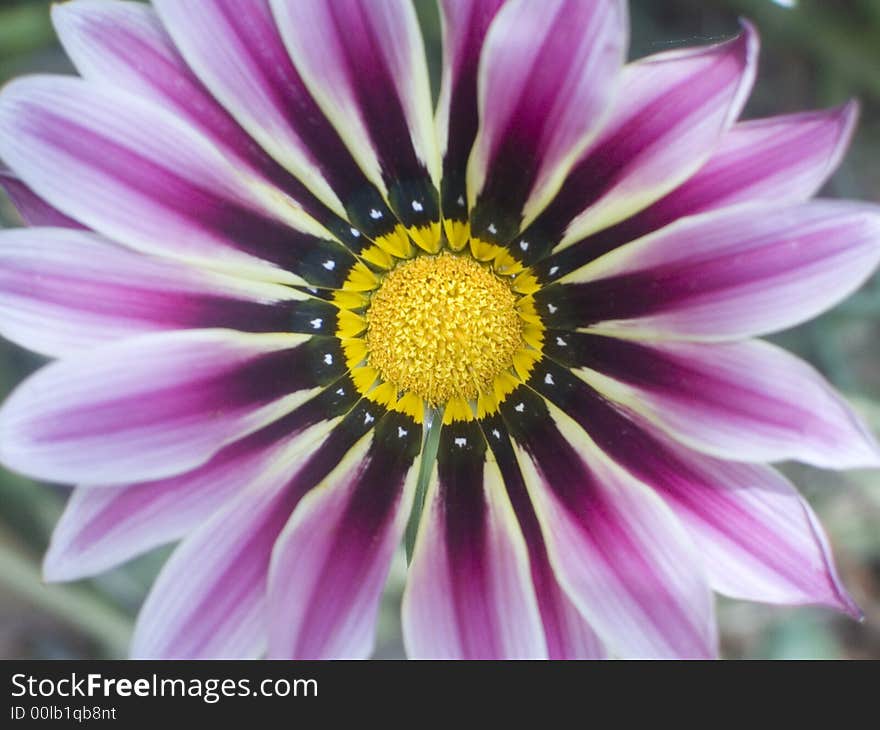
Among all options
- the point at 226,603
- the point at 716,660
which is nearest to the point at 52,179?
the point at 226,603

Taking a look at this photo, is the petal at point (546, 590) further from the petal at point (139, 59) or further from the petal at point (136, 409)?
the petal at point (139, 59)

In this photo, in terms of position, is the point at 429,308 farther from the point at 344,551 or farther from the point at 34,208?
the point at 34,208

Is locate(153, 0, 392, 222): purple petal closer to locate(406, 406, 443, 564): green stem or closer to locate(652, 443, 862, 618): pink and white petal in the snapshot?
locate(406, 406, 443, 564): green stem

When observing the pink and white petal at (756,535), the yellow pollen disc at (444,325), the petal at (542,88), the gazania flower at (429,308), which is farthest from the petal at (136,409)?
the pink and white petal at (756,535)

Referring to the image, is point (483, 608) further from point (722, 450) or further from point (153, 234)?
point (153, 234)

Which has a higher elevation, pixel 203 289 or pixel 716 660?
pixel 203 289

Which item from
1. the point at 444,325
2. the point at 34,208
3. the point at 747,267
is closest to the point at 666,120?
the point at 747,267
